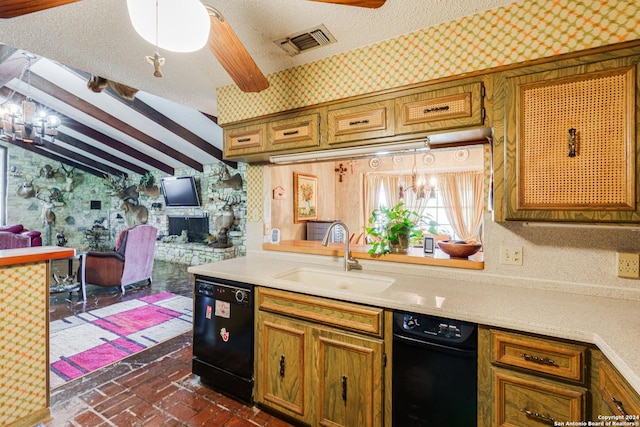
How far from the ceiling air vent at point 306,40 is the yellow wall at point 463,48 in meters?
0.19

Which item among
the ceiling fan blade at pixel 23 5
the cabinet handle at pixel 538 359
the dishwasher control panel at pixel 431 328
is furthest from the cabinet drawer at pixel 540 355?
the ceiling fan blade at pixel 23 5

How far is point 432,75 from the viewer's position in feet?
5.82

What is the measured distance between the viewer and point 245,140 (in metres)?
2.46

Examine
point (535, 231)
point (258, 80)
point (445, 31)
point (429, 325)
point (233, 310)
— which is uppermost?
point (445, 31)

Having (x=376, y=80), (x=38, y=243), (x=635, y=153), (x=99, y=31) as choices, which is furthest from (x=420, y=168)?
(x=38, y=243)

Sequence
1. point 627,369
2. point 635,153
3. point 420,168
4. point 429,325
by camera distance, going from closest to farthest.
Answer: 1. point 627,369
2. point 635,153
3. point 429,325
4. point 420,168

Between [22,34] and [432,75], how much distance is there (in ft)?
8.30

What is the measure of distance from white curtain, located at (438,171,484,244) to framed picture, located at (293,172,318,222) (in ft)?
8.53

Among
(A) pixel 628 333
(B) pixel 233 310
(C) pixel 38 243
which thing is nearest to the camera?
(A) pixel 628 333

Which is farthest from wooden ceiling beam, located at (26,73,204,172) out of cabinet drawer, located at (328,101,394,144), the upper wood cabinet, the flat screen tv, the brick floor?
cabinet drawer, located at (328,101,394,144)

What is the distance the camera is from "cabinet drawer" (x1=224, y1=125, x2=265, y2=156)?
7.86ft

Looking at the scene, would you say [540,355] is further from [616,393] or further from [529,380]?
[616,393]

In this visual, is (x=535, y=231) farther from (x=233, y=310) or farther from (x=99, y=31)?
(x=99, y=31)

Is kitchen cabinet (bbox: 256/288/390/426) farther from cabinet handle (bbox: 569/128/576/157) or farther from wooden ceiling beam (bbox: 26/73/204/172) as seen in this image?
wooden ceiling beam (bbox: 26/73/204/172)
